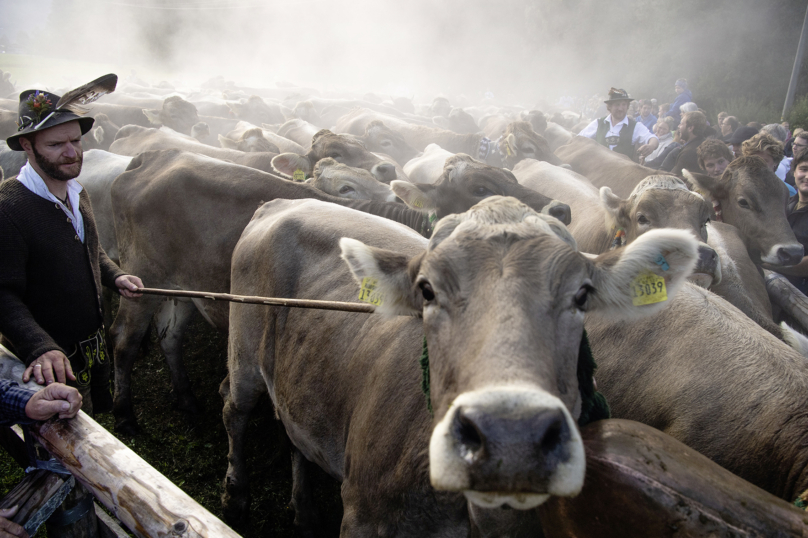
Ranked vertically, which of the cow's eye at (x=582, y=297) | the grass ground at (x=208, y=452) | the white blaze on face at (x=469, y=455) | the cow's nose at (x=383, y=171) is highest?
the cow's eye at (x=582, y=297)

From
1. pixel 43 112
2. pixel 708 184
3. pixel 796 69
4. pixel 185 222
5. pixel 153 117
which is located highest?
pixel 796 69

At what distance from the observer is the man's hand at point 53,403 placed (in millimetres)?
2135

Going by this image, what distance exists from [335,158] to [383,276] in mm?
5515

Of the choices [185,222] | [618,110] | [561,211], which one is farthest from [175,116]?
[561,211]

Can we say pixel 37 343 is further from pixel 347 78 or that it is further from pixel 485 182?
pixel 347 78

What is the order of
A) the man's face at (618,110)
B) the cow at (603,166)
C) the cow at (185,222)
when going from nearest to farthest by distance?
1. the cow at (185,222)
2. the cow at (603,166)
3. the man's face at (618,110)

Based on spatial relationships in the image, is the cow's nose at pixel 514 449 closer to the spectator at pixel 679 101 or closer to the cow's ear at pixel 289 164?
the cow's ear at pixel 289 164

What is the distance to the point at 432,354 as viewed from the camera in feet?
6.01

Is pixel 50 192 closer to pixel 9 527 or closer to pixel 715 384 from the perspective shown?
pixel 9 527

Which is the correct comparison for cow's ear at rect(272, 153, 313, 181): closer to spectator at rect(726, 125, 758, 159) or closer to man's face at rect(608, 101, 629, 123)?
man's face at rect(608, 101, 629, 123)

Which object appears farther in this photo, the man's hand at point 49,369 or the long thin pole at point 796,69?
the long thin pole at point 796,69

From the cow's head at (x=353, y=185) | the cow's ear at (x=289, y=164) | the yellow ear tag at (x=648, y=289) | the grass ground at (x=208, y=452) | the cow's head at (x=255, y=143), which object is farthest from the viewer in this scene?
the cow's head at (x=255, y=143)

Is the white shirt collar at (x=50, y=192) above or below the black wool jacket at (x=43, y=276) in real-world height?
above

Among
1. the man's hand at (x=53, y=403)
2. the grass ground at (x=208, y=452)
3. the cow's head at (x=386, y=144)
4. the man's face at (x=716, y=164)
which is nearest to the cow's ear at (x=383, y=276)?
the man's hand at (x=53, y=403)
